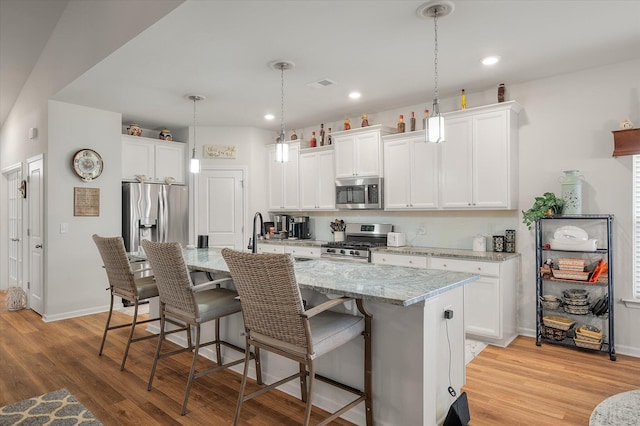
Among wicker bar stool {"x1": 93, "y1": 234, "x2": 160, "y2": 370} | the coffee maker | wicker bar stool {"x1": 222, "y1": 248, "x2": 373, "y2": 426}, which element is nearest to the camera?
wicker bar stool {"x1": 222, "y1": 248, "x2": 373, "y2": 426}

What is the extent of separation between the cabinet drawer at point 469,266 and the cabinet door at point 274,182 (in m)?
2.76

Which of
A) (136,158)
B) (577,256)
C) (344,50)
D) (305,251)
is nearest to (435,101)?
(344,50)

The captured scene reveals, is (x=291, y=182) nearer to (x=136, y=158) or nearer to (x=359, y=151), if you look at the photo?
(x=359, y=151)

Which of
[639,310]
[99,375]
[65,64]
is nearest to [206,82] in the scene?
[65,64]

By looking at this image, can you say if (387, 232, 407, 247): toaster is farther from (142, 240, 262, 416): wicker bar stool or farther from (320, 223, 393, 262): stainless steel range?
(142, 240, 262, 416): wicker bar stool

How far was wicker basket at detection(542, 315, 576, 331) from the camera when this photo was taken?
3.55 metres

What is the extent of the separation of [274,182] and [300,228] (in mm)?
833

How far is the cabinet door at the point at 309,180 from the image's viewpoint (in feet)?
18.4

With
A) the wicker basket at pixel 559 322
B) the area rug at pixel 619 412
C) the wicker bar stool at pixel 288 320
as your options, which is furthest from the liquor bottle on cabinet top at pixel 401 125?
the area rug at pixel 619 412

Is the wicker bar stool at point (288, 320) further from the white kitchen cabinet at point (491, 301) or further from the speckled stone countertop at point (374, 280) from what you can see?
the white kitchen cabinet at point (491, 301)

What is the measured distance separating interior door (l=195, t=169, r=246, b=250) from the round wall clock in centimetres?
138

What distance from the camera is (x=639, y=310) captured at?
342 cm

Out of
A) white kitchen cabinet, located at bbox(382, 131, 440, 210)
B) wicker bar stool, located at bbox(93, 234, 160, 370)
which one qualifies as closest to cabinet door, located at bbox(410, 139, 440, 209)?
white kitchen cabinet, located at bbox(382, 131, 440, 210)

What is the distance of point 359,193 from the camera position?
5.02 m
